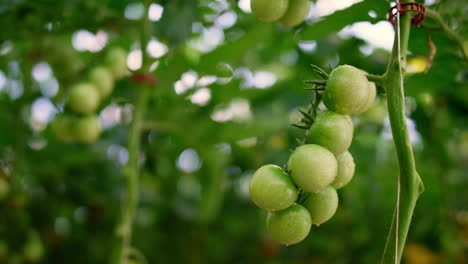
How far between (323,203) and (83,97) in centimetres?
73

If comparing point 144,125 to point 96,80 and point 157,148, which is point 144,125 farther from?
point 157,148

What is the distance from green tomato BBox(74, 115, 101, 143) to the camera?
1.20 meters

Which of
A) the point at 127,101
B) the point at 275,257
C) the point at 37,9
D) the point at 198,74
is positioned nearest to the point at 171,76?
the point at 198,74

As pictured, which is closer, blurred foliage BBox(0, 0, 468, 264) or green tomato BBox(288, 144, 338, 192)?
green tomato BBox(288, 144, 338, 192)

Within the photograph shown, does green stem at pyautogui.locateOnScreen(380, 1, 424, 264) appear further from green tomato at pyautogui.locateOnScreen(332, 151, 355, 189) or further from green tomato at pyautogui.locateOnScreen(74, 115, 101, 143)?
green tomato at pyautogui.locateOnScreen(74, 115, 101, 143)

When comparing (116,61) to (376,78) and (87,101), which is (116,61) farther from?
(376,78)

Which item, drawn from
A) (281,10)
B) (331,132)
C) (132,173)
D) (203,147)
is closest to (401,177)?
(331,132)

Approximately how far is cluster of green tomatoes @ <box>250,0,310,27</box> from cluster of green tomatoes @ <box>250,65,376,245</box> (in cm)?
16

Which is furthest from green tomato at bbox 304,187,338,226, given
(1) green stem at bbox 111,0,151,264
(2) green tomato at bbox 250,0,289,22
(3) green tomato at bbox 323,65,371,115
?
(1) green stem at bbox 111,0,151,264

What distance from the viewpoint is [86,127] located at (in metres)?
1.20

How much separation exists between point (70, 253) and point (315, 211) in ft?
4.73

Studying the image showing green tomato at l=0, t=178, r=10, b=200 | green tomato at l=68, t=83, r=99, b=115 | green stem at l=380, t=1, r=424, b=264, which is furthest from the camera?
green tomato at l=0, t=178, r=10, b=200

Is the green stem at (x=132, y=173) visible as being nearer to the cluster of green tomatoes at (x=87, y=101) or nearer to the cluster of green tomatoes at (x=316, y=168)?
the cluster of green tomatoes at (x=87, y=101)

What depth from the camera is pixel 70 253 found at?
1.86 m
